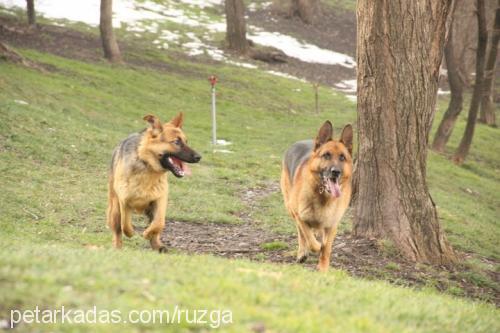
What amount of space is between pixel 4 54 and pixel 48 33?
929 cm

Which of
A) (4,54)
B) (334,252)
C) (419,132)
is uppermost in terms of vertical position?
(4,54)

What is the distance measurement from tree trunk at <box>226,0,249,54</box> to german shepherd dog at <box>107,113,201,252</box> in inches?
1118

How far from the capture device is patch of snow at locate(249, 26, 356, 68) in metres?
43.1

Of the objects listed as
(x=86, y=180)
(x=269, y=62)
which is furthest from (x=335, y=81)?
(x=86, y=180)

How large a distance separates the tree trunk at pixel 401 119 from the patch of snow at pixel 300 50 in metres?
31.3

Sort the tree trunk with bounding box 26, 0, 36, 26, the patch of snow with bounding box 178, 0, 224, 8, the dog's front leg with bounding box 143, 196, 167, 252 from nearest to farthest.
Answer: the dog's front leg with bounding box 143, 196, 167, 252, the tree trunk with bounding box 26, 0, 36, 26, the patch of snow with bounding box 178, 0, 224, 8

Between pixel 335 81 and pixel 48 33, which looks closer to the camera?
pixel 48 33

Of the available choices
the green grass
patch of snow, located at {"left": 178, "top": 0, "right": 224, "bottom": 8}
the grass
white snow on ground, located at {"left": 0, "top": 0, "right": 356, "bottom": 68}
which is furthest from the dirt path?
patch of snow, located at {"left": 178, "top": 0, "right": 224, "bottom": 8}

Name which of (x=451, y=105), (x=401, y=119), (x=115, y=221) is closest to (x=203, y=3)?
(x=451, y=105)

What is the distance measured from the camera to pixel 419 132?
1148 cm

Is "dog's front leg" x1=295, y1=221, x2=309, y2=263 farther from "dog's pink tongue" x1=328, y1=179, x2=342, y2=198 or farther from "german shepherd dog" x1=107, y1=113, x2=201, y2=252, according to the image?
"german shepherd dog" x1=107, y1=113, x2=201, y2=252

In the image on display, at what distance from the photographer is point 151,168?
9609 mm

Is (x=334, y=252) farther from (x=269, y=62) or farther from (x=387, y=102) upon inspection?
(x=269, y=62)

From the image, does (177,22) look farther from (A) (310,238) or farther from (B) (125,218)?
(A) (310,238)
